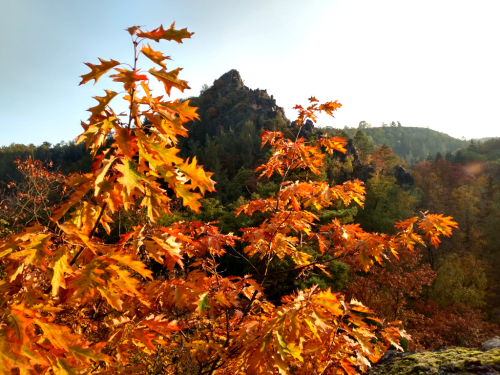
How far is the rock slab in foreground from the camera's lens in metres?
1.74

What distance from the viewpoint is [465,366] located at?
1.77 m

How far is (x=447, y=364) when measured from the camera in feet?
5.97

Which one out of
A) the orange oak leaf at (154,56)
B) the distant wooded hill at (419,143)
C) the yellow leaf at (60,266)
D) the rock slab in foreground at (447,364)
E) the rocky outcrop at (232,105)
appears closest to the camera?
the yellow leaf at (60,266)

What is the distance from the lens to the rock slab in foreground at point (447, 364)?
1.74 meters

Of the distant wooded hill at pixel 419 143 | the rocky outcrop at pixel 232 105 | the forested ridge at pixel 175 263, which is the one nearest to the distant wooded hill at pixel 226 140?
the rocky outcrop at pixel 232 105

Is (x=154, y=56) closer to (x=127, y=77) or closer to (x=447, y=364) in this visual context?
(x=127, y=77)

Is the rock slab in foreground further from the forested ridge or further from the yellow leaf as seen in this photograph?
the yellow leaf

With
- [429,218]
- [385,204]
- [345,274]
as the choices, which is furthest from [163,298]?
[385,204]

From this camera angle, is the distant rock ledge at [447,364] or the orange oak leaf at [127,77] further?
the distant rock ledge at [447,364]

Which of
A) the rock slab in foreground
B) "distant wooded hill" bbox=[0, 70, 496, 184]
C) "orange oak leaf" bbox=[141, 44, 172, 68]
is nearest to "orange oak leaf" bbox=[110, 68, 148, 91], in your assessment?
"orange oak leaf" bbox=[141, 44, 172, 68]

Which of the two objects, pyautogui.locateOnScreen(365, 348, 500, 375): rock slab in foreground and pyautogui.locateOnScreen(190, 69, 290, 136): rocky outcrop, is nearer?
pyautogui.locateOnScreen(365, 348, 500, 375): rock slab in foreground

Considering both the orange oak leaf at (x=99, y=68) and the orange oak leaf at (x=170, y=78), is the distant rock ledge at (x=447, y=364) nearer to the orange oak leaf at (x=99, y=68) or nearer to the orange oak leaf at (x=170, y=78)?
the orange oak leaf at (x=170, y=78)

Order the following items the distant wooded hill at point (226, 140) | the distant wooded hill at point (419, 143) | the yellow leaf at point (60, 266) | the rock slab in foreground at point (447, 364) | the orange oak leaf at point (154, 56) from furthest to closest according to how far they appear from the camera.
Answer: the distant wooded hill at point (419, 143) < the distant wooded hill at point (226, 140) < the rock slab in foreground at point (447, 364) < the orange oak leaf at point (154, 56) < the yellow leaf at point (60, 266)

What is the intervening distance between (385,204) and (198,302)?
23948mm
